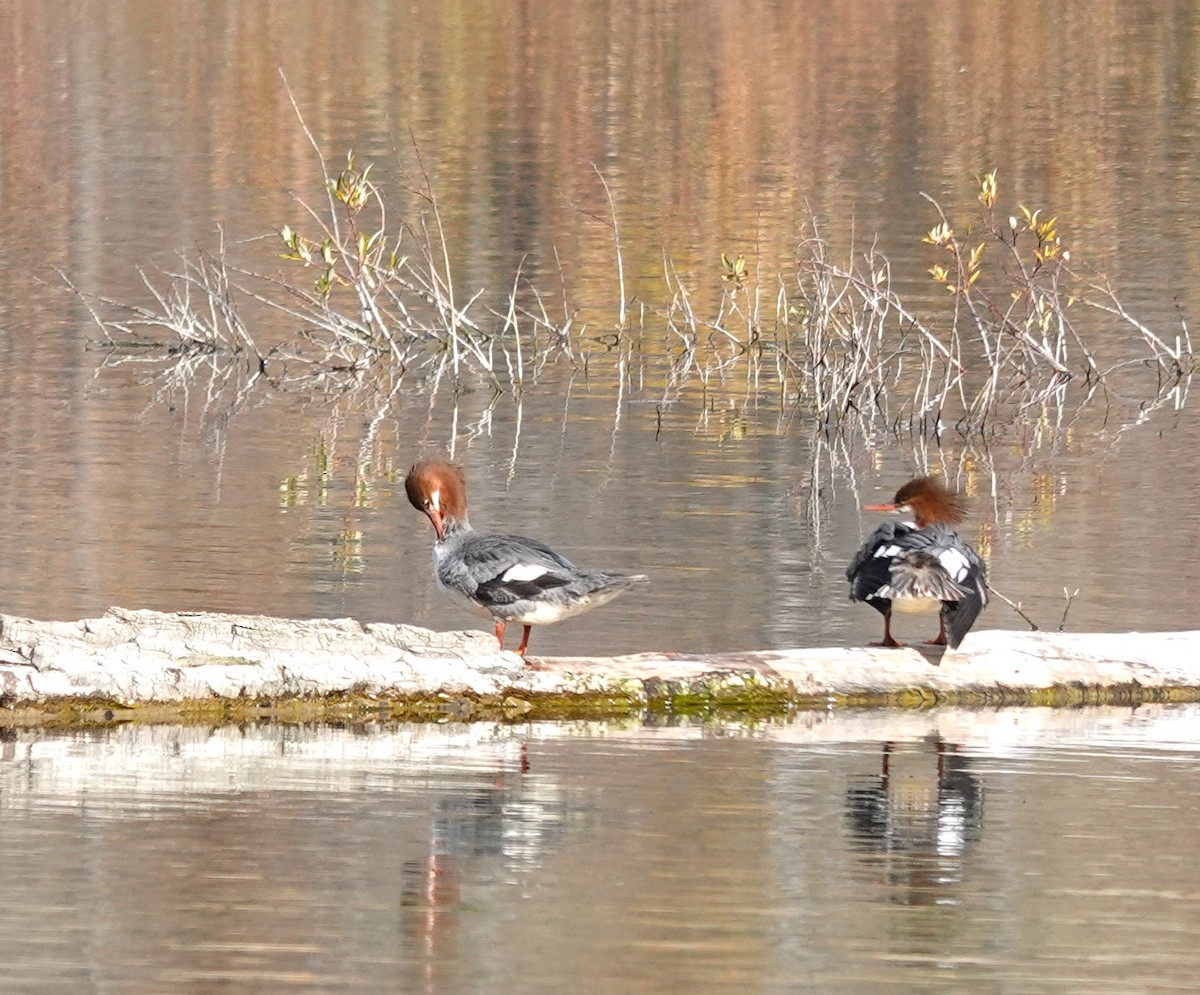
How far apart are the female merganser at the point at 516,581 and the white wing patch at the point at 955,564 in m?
1.28

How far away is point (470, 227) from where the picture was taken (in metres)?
34.3

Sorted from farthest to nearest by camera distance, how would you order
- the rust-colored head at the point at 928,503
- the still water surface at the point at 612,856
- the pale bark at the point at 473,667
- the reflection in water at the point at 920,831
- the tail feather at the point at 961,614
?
the rust-colored head at the point at 928,503, the tail feather at the point at 961,614, the pale bark at the point at 473,667, the reflection in water at the point at 920,831, the still water surface at the point at 612,856

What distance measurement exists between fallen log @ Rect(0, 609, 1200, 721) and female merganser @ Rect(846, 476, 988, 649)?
8.2 inches

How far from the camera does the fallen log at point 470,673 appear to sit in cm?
1027

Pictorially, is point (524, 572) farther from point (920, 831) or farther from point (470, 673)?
point (920, 831)

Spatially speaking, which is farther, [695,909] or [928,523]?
[928,523]

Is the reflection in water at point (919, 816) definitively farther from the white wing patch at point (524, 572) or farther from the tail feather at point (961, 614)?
the white wing patch at point (524, 572)

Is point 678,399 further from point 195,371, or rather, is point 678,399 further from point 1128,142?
point 1128,142

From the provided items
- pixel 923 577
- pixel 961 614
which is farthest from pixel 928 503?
pixel 961 614

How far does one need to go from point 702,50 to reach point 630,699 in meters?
53.3

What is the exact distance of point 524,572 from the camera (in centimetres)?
1077

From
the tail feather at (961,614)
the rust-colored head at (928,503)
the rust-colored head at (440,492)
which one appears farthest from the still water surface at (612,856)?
the rust-colored head at (928,503)

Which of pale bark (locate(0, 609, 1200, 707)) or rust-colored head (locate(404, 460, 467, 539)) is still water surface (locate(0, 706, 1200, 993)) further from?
rust-colored head (locate(404, 460, 467, 539))

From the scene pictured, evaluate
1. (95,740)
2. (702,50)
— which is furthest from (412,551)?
(702,50)
